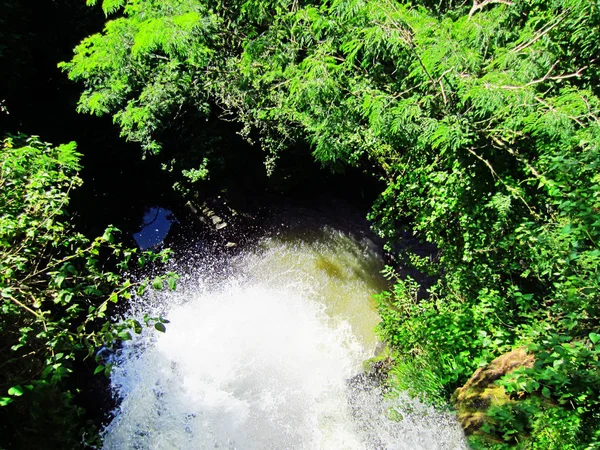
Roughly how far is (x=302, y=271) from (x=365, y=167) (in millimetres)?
2230

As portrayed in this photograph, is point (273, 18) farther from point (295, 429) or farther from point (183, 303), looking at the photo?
point (295, 429)

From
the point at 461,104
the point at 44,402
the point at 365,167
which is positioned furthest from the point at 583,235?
the point at 365,167

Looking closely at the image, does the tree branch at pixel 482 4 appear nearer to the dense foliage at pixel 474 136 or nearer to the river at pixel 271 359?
the dense foliage at pixel 474 136

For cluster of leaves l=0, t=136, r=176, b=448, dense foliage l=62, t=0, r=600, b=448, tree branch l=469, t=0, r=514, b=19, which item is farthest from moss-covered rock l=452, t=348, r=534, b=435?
tree branch l=469, t=0, r=514, b=19

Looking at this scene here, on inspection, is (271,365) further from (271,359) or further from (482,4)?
(482,4)

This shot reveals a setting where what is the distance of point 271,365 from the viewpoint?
207 inches

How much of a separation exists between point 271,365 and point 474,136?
12.3 feet

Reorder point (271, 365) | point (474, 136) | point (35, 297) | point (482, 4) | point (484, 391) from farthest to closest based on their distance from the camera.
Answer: point (271, 365)
point (482, 4)
point (474, 136)
point (484, 391)
point (35, 297)

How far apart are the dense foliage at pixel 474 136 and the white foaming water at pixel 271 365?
85 cm

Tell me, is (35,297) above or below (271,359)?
above

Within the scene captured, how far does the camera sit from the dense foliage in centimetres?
289

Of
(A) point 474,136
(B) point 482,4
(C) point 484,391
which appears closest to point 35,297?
(C) point 484,391

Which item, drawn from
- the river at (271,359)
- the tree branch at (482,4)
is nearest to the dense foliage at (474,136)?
the tree branch at (482,4)

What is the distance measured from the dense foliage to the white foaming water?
2.78ft
